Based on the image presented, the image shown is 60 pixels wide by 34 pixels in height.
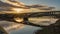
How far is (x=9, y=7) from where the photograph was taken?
92.0 inches

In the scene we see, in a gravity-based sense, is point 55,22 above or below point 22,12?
below

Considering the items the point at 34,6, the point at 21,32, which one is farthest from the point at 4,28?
the point at 34,6

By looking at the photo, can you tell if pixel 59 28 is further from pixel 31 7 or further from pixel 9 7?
pixel 9 7

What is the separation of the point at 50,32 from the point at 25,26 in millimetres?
440

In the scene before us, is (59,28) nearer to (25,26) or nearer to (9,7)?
(25,26)

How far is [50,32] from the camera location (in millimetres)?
2238

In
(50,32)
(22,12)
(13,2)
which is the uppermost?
(13,2)

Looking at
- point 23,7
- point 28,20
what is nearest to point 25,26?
point 28,20

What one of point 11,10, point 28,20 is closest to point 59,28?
point 28,20

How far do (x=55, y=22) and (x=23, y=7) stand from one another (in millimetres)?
625

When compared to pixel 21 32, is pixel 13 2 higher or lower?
higher

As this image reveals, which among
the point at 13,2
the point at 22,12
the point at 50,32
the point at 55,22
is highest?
the point at 13,2

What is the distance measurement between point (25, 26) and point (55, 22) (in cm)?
53

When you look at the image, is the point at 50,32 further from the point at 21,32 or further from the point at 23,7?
the point at 23,7
